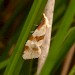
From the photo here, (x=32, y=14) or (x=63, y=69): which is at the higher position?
(x=32, y=14)

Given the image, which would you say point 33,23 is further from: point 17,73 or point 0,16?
point 0,16

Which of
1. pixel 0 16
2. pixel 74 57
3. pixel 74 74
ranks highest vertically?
pixel 0 16

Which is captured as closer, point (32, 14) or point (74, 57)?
point (32, 14)

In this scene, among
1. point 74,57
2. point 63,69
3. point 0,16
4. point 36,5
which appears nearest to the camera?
point 36,5

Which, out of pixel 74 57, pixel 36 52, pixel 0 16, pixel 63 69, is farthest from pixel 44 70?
pixel 0 16

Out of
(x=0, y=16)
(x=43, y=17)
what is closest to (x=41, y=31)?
(x=43, y=17)

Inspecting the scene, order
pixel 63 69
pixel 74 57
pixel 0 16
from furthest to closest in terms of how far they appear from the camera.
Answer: pixel 0 16, pixel 74 57, pixel 63 69
